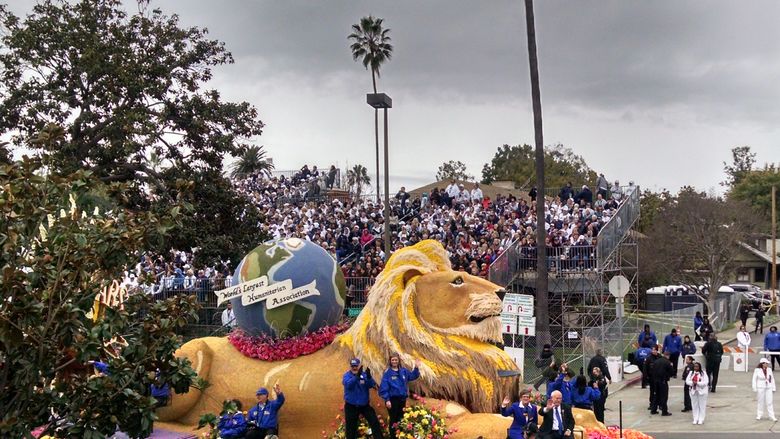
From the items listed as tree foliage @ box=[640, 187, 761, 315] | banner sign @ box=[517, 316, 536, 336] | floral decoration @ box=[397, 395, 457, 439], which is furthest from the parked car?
floral decoration @ box=[397, 395, 457, 439]

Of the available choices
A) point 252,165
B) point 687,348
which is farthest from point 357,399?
point 252,165

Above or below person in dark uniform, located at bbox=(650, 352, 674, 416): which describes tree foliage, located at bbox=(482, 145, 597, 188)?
above

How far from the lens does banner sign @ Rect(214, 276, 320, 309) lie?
1195cm

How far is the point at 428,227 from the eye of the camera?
92.3 ft

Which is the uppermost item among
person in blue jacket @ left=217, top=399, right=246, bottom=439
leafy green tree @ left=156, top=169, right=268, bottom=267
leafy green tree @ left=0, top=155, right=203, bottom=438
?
leafy green tree @ left=156, top=169, right=268, bottom=267

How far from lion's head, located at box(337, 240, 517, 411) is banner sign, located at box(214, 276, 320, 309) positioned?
877 mm

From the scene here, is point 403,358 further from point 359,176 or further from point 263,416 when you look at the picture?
point 359,176

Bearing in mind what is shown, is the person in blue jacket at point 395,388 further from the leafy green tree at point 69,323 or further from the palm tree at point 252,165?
the palm tree at point 252,165

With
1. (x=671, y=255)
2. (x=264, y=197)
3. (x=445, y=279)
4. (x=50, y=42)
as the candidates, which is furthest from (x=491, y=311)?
(x=671, y=255)

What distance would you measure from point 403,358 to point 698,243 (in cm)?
3742

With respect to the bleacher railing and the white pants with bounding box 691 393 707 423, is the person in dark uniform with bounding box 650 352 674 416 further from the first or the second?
the bleacher railing

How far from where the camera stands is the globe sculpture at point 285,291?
11977 mm

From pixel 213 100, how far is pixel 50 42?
4521mm

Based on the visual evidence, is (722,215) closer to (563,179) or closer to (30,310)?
(563,179)
